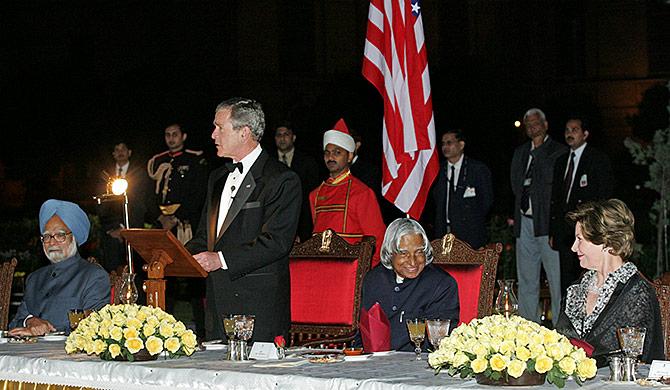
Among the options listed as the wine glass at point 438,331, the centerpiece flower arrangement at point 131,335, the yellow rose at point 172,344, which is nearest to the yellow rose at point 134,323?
the centerpiece flower arrangement at point 131,335

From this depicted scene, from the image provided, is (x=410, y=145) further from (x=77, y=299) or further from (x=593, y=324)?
(x=593, y=324)

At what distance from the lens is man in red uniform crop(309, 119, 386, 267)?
911cm

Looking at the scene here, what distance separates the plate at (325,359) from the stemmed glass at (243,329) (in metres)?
0.25

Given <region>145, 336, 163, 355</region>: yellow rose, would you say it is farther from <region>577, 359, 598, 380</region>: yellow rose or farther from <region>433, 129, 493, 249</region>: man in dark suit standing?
<region>433, 129, 493, 249</region>: man in dark suit standing

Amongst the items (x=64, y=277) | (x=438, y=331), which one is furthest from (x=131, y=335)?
(x=64, y=277)

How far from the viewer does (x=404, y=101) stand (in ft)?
26.5

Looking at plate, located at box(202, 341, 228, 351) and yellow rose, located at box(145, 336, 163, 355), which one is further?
plate, located at box(202, 341, 228, 351)

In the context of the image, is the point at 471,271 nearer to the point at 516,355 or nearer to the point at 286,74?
the point at 516,355

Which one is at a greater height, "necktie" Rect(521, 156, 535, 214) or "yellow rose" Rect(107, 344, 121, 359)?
"necktie" Rect(521, 156, 535, 214)

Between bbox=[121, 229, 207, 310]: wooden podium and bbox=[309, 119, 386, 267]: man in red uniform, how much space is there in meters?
3.51

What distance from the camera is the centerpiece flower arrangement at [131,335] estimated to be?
483cm

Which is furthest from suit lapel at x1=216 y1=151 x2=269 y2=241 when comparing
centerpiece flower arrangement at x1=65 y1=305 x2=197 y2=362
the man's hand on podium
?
centerpiece flower arrangement at x1=65 y1=305 x2=197 y2=362

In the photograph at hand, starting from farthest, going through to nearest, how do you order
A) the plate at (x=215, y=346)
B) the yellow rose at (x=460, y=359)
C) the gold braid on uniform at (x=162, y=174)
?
the gold braid on uniform at (x=162, y=174) → the plate at (x=215, y=346) → the yellow rose at (x=460, y=359)

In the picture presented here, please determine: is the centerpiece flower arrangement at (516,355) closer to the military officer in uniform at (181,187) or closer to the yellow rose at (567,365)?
the yellow rose at (567,365)
